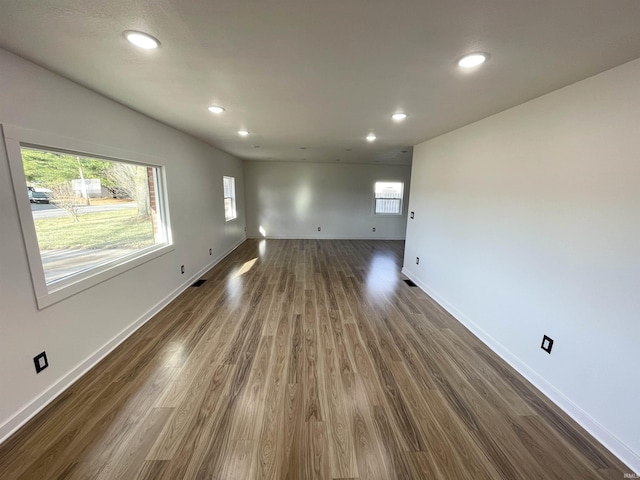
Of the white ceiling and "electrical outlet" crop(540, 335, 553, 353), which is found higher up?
the white ceiling

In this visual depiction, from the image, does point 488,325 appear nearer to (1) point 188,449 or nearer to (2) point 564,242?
(2) point 564,242

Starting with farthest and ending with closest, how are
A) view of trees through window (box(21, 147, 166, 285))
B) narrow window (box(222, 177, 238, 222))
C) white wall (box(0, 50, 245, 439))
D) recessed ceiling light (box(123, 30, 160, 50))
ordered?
narrow window (box(222, 177, 238, 222)) → view of trees through window (box(21, 147, 166, 285)) → white wall (box(0, 50, 245, 439)) → recessed ceiling light (box(123, 30, 160, 50))

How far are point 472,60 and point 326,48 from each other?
2.81 feet

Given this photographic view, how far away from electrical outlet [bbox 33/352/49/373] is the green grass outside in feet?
2.41

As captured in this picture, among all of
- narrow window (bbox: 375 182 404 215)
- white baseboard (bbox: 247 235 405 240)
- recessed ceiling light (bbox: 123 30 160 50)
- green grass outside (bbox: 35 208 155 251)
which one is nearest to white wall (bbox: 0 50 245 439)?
green grass outside (bbox: 35 208 155 251)

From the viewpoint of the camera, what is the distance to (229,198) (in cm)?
635

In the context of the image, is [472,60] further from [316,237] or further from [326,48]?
[316,237]

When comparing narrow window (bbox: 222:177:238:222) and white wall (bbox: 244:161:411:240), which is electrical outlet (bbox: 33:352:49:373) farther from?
white wall (bbox: 244:161:411:240)

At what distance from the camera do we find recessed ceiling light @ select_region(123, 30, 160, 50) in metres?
1.29

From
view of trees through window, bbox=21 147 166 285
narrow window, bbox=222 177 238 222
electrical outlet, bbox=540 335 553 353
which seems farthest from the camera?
narrow window, bbox=222 177 238 222

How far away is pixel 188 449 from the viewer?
1.49 metres

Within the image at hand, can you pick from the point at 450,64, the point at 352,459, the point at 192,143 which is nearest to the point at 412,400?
the point at 352,459

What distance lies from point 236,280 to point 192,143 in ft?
7.55

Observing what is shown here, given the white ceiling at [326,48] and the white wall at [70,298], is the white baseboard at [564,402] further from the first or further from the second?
the white wall at [70,298]
